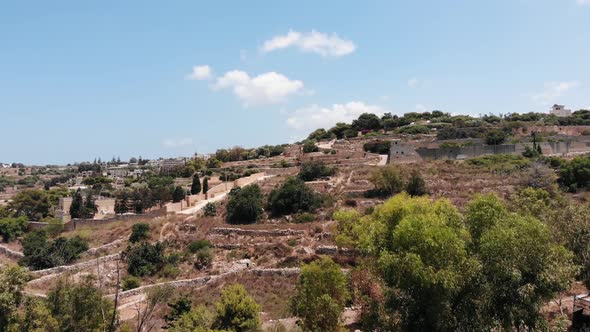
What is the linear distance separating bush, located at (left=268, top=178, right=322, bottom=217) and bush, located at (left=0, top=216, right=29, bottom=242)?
66.2 ft

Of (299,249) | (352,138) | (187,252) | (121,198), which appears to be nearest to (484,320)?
(299,249)

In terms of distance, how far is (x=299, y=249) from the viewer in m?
24.0

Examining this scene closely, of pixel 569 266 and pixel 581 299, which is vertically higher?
pixel 569 266

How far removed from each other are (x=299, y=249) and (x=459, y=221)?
11.9m

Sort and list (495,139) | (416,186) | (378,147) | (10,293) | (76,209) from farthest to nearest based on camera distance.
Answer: (378,147) → (495,139) → (76,209) → (416,186) → (10,293)

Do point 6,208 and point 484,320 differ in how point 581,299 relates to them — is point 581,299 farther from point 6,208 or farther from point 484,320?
point 6,208

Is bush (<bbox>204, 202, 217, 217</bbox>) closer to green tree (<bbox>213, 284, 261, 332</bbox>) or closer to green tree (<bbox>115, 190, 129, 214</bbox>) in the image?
green tree (<bbox>115, 190, 129, 214</bbox>)

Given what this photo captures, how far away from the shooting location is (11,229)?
34.3 m

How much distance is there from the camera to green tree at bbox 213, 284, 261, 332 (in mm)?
14844

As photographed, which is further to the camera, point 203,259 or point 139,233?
point 139,233

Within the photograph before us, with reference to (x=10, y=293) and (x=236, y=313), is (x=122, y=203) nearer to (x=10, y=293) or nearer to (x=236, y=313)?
(x=10, y=293)

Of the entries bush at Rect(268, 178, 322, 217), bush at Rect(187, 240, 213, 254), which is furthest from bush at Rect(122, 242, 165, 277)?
bush at Rect(268, 178, 322, 217)

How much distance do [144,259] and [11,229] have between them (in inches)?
640

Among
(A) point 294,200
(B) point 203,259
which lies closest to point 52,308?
(B) point 203,259
